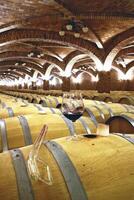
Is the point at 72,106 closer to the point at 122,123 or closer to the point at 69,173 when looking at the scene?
the point at 69,173

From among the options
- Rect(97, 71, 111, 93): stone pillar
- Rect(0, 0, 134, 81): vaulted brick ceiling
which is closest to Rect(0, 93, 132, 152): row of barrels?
Rect(0, 0, 134, 81): vaulted brick ceiling

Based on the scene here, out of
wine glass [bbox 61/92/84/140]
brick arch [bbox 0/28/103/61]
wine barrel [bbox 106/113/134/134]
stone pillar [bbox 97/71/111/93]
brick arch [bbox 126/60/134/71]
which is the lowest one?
wine barrel [bbox 106/113/134/134]

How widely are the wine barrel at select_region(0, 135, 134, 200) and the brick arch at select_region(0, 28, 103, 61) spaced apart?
11.8m

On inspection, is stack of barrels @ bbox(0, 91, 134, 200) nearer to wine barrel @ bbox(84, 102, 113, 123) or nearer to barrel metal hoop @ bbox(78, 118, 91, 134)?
barrel metal hoop @ bbox(78, 118, 91, 134)

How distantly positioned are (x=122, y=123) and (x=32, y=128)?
131cm

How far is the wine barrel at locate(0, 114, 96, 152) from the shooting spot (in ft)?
8.19

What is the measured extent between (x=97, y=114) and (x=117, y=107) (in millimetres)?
805

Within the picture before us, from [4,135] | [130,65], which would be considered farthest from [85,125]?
[130,65]

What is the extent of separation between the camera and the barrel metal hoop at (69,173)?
127cm

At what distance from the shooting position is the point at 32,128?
267cm

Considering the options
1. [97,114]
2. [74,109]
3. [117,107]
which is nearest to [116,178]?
[74,109]

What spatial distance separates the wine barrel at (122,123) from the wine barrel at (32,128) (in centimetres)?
55

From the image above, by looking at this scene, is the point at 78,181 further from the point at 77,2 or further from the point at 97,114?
the point at 77,2

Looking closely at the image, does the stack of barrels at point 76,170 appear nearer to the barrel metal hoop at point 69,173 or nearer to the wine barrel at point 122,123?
the barrel metal hoop at point 69,173
